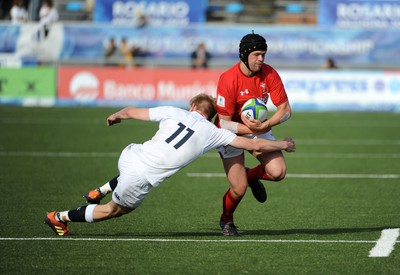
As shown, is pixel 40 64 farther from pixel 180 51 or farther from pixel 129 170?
pixel 129 170

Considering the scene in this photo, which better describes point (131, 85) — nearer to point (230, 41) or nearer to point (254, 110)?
point (230, 41)

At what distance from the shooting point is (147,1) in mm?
33406

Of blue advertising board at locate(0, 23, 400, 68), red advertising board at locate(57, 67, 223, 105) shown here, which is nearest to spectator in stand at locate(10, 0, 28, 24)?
blue advertising board at locate(0, 23, 400, 68)

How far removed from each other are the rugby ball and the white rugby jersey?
76 centimetres

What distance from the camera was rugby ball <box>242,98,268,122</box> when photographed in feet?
29.8

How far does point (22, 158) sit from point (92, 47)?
54.4 feet

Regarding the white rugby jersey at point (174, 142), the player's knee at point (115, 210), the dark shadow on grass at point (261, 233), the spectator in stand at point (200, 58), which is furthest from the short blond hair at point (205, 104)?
the spectator in stand at point (200, 58)

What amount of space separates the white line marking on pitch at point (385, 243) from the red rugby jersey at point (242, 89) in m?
1.75

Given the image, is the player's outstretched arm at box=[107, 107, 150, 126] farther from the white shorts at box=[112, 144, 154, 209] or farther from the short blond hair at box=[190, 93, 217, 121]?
the short blond hair at box=[190, 93, 217, 121]

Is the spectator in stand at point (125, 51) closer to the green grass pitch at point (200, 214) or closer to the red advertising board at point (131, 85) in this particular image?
the red advertising board at point (131, 85)

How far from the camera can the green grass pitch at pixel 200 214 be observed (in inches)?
303

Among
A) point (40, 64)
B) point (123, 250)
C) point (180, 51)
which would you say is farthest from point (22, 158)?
point (180, 51)

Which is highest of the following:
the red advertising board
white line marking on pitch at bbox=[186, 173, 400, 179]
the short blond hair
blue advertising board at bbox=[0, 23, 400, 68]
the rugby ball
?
the short blond hair

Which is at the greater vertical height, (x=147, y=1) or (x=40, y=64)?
(x=147, y=1)
